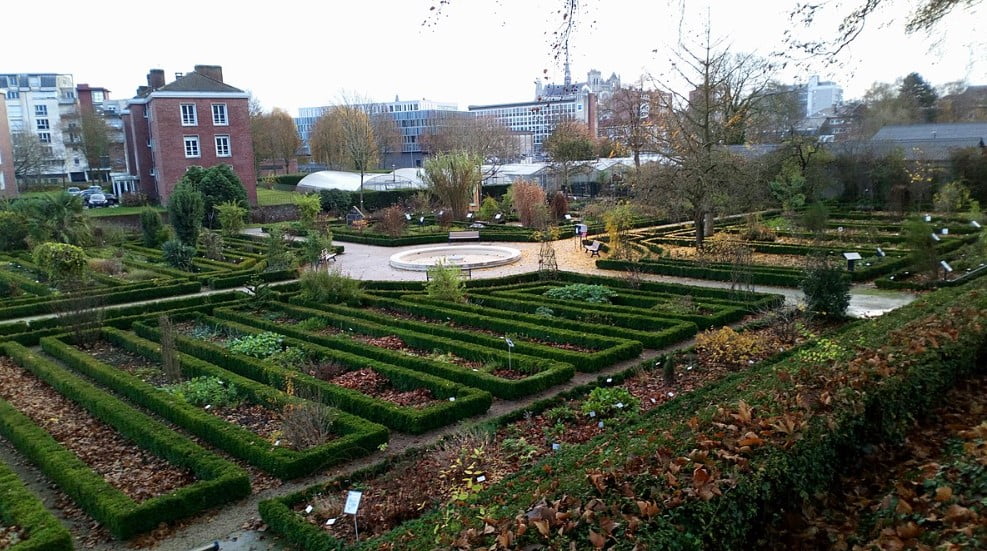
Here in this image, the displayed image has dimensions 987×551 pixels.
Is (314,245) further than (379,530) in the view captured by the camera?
Yes

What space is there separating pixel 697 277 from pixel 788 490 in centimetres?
1359

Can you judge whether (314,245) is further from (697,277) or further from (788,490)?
(788,490)

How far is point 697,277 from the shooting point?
690 inches

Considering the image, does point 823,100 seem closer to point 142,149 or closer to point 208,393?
point 142,149

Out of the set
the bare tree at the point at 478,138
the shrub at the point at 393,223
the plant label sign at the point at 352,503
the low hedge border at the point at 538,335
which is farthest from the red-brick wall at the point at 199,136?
the plant label sign at the point at 352,503

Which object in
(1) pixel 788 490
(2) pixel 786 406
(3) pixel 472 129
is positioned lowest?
(1) pixel 788 490

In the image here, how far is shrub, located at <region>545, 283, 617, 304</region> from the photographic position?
48.2ft

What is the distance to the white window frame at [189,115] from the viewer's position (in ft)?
121

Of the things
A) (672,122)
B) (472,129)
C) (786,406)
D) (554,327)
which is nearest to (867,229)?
(672,122)

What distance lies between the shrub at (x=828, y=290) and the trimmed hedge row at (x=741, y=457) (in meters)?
5.15

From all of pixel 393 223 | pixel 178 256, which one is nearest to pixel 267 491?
pixel 178 256

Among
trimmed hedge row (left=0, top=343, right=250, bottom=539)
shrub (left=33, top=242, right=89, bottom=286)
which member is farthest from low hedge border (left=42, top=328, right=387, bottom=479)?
shrub (left=33, top=242, right=89, bottom=286)

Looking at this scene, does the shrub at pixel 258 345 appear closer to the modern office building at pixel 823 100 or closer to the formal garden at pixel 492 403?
the formal garden at pixel 492 403

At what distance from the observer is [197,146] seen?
37531mm
